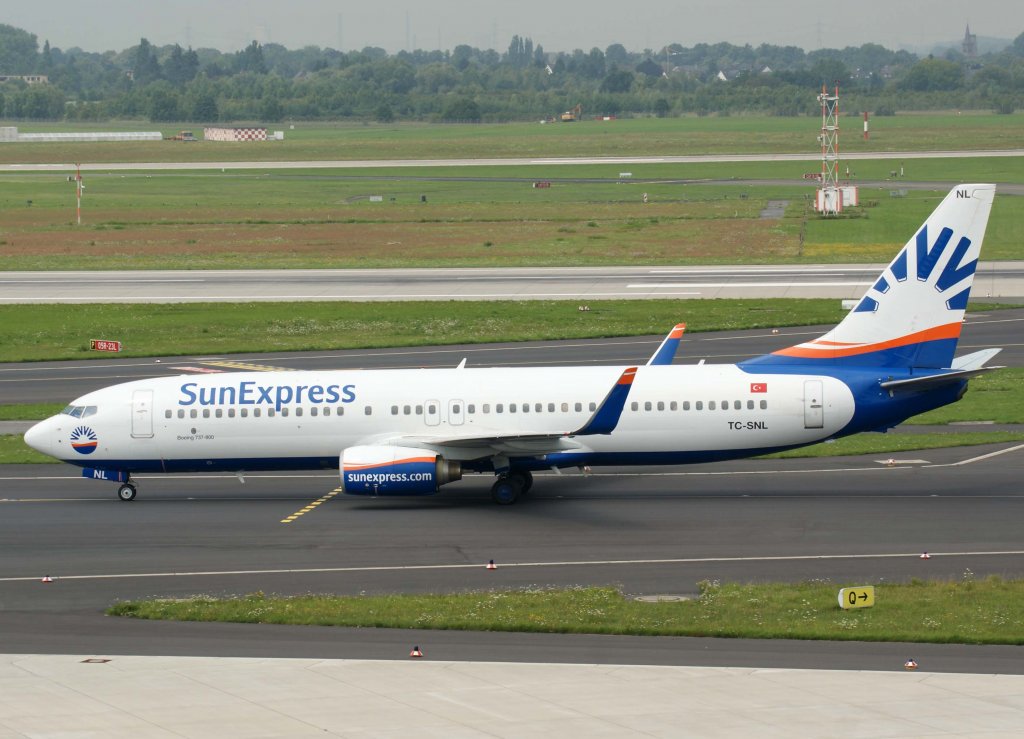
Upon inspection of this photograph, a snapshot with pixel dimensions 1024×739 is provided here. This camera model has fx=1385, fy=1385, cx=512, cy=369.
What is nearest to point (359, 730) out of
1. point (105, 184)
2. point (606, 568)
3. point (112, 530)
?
point (606, 568)

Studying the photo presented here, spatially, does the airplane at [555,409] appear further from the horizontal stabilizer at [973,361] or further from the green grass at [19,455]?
the green grass at [19,455]

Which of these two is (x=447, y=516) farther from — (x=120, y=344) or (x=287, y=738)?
(x=120, y=344)

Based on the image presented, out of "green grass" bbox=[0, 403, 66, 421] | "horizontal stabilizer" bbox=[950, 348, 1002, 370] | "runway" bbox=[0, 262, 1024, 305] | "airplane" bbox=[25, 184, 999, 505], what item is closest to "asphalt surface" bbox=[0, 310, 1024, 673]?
"airplane" bbox=[25, 184, 999, 505]

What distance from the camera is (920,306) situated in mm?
40750

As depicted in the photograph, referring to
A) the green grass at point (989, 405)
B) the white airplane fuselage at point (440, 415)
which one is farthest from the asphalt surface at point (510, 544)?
the green grass at point (989, 405)

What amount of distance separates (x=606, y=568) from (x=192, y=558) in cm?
1056

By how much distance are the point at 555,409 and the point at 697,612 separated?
41.2 ft

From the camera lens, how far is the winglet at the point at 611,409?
124ft

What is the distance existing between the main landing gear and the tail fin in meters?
9.30

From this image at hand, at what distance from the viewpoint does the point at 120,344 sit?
2739 inches

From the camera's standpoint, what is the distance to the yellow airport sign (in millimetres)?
29016

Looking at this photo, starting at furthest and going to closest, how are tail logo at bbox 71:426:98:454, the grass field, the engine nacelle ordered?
1. the grass field
2. tail logo at bbox 71:426:98:454
3. the engine nacelle

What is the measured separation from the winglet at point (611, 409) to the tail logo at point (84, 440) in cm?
1495

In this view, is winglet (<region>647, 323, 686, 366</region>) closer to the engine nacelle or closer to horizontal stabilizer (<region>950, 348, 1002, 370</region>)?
horizontal stabilizer (<region>950, 348, 1002, 370</region>)
